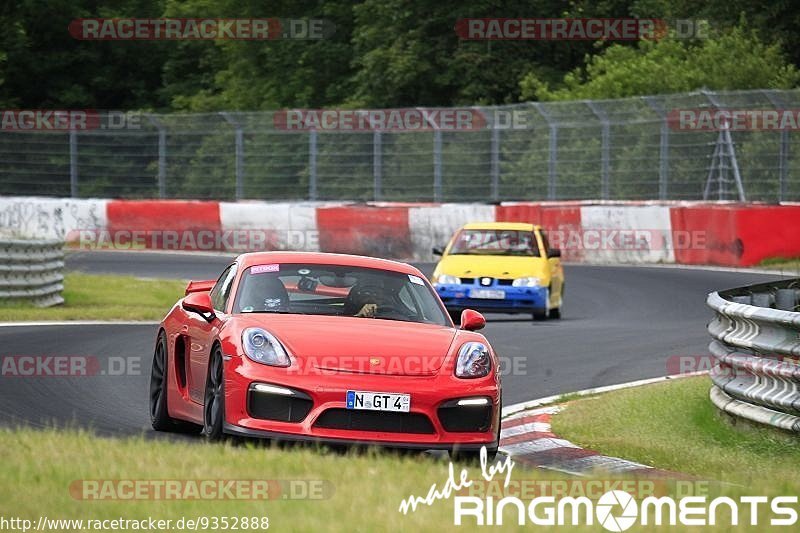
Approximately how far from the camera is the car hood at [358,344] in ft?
29.8

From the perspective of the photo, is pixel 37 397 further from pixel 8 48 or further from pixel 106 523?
pixel 8 48

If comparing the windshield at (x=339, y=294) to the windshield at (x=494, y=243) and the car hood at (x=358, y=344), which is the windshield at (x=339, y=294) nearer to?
the car hood at (x=358, y=344)

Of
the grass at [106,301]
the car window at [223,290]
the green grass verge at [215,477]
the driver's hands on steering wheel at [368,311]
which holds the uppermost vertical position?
the car window at [223,290]

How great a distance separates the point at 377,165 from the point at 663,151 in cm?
691

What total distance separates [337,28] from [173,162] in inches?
722

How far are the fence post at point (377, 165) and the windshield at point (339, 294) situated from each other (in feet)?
78.4

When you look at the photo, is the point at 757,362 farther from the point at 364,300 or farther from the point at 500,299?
the point at 500,299

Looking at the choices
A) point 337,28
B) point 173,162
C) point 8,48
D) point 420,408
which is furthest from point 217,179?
point 420,408

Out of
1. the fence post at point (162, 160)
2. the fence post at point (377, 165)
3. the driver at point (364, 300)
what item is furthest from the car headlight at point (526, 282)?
the fence post at point (162, 160)

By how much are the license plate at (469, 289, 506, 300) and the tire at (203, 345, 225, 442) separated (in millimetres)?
11678

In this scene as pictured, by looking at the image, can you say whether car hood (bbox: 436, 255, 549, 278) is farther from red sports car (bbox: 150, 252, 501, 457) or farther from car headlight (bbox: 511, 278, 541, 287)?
red sports car (bbox: 150, 252, 501, 457)

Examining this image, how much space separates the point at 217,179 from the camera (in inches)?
1421

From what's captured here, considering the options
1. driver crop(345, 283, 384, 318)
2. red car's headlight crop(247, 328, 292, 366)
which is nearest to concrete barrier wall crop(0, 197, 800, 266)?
driver crop(345, 283, 384, 318)

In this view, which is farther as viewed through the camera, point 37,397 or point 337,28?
point 337,28
